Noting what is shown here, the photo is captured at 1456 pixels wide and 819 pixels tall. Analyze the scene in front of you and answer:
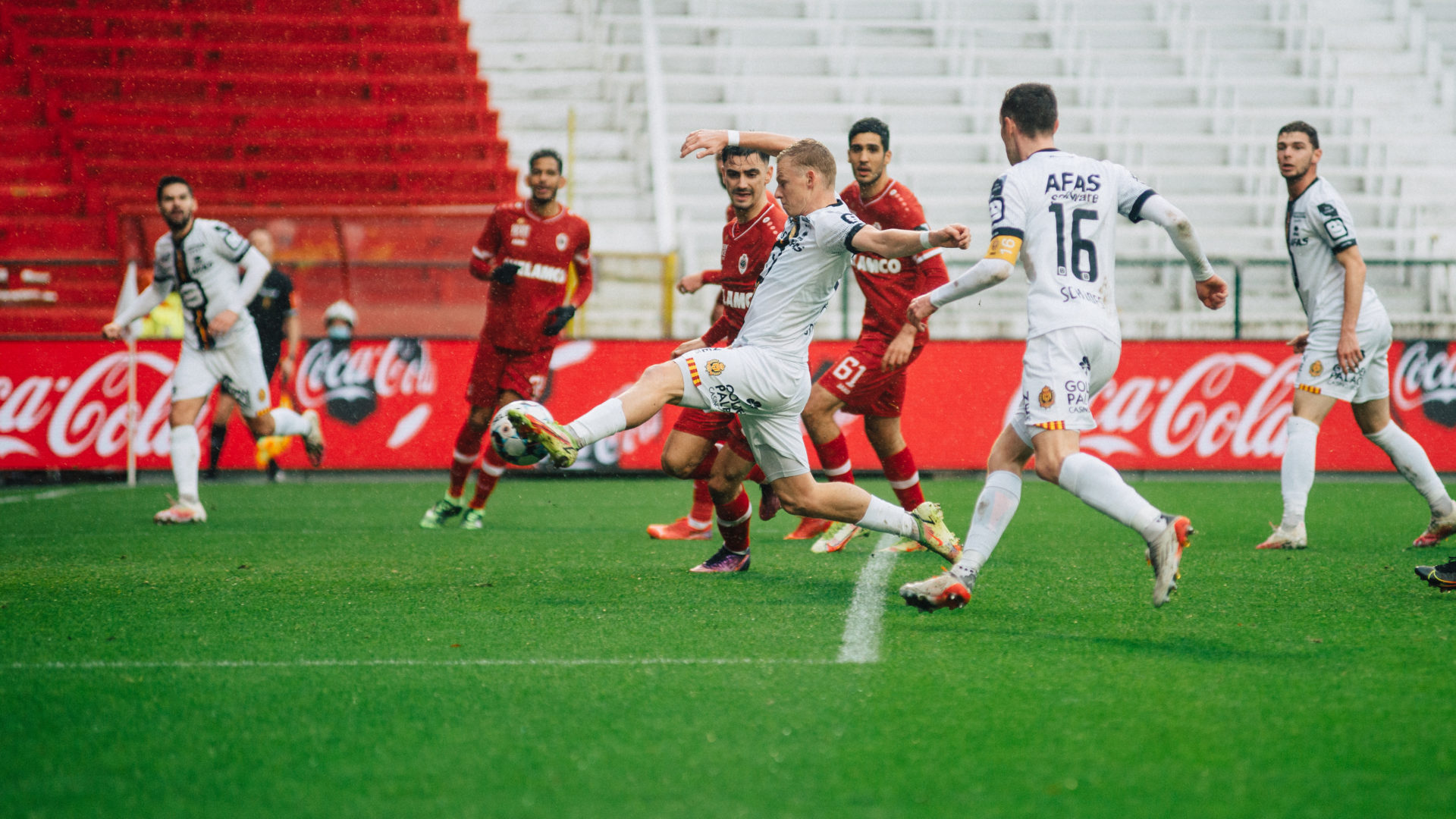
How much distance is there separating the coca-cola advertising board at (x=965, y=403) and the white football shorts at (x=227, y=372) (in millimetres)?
3640

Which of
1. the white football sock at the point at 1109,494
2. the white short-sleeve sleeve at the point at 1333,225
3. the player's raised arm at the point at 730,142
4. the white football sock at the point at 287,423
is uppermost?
the player's raised arm at the point at 730,142

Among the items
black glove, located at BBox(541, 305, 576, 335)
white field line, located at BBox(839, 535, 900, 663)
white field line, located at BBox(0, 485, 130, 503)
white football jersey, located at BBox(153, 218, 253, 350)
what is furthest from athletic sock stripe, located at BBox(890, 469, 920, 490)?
white field line, located at BBox(0, 485, 130, 503)

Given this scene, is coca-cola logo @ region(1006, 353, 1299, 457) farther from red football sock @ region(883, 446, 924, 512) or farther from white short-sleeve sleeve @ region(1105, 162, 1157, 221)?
white short-sleeve sleeve @ region(1105, 162, 1157, 221)

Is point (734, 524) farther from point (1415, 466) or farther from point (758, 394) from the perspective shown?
point (1415, 466)

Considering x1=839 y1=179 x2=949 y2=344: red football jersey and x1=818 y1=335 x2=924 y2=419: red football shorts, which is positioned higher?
x1=839 y1=179 x2=949 y2=344: red football jersey

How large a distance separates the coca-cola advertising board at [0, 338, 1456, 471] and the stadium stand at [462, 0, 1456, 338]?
3.34 m

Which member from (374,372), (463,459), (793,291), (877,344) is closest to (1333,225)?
(877,344)

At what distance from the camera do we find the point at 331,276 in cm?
1380

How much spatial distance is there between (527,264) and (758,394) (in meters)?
3.77

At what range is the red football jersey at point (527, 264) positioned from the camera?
8.63m

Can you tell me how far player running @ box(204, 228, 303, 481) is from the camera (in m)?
12.0

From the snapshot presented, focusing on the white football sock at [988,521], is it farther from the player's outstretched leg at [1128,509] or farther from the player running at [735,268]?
the player running at [735,268]

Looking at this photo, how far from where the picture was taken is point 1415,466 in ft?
23.8

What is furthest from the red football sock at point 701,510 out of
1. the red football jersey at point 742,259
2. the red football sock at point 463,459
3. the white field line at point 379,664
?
the white field line at point 379,664
